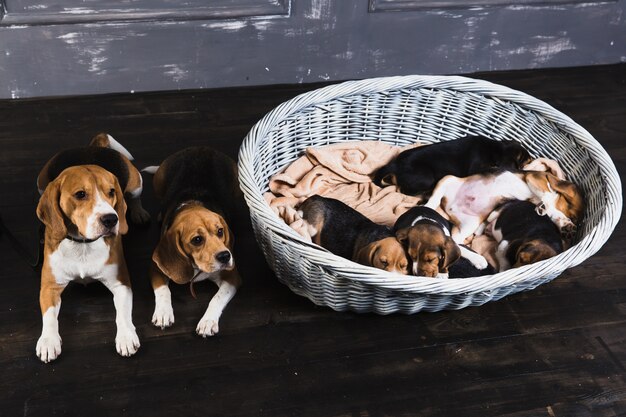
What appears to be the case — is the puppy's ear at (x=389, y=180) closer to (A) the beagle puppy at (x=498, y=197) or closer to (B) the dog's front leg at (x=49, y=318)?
(A) the beagle puppy at (x=498, y=197)

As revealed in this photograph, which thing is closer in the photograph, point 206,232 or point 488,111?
point 206,232

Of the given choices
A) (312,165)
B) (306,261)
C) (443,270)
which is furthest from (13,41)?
(443,270)

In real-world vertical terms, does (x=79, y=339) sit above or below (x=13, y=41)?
below

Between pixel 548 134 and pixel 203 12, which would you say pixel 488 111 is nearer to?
pixel 548 134

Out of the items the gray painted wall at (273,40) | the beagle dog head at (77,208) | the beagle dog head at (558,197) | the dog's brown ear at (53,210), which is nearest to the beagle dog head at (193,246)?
the beagle dog head at (77,208)

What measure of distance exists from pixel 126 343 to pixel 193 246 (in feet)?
1.40

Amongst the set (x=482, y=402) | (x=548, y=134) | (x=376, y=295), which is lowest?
(x=482, y=402)

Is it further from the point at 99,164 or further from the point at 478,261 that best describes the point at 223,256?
the point at 478,261

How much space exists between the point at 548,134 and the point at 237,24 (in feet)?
6.15

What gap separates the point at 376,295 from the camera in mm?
2574

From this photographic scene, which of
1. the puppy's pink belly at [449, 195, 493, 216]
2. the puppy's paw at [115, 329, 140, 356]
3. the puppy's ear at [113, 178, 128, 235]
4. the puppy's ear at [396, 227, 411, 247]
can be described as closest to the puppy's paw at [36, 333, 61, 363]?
the puppy's paw at [115, 329, 140, 356]

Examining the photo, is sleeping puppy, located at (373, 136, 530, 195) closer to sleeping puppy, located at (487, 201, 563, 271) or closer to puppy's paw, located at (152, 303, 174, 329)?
sleeping puppy, located at (487, 201, 563, 271)

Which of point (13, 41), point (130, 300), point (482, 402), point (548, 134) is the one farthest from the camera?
point (13, 41)

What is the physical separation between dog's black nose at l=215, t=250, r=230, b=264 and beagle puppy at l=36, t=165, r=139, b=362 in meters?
0.36
